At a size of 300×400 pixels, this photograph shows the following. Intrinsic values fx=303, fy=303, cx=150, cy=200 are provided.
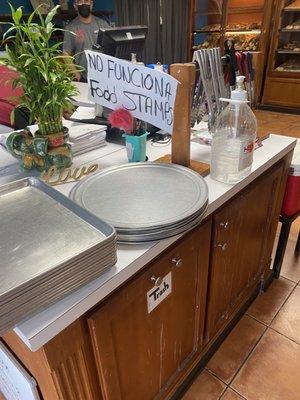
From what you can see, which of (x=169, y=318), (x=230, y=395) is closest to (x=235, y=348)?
(x=230, y=395)

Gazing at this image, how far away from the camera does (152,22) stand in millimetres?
5559

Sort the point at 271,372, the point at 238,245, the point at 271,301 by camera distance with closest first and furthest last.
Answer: the point at 238,245, the point at 271,372, the point at 271,301

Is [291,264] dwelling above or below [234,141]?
below

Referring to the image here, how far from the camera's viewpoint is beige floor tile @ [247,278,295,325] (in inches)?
61.7

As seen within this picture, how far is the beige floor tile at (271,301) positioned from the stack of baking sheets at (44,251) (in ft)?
4.08

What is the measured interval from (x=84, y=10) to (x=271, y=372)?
3975 millimetres

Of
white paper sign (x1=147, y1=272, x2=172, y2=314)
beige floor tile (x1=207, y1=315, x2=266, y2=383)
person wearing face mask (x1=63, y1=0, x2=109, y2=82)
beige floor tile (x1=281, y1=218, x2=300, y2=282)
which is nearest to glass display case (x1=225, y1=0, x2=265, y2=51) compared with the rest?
person wearing face mask (x1=63, y1=0, x2=109, y2=82)

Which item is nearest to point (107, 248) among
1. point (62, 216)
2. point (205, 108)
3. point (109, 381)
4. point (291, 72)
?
point (62, 216)

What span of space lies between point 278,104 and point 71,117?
4.33 m

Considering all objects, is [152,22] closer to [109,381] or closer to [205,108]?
[205,108]

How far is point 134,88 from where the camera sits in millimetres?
937

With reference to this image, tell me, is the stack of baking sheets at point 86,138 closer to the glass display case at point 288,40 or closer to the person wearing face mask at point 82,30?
the person wearing face mask at point 82,30

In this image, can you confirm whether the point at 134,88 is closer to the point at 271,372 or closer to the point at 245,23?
the point at 271,372

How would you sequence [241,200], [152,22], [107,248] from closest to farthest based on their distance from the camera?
[107,248] < [241,200] < [152,22]
